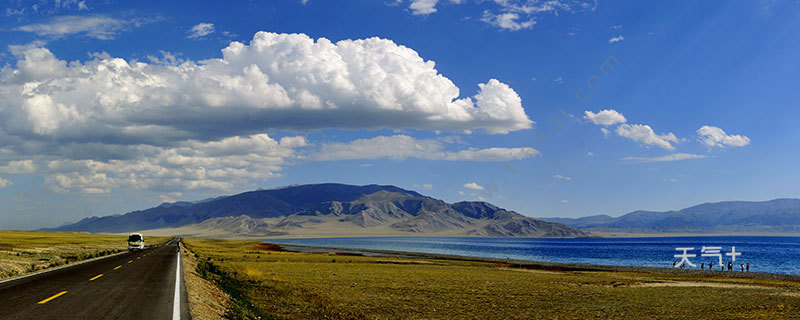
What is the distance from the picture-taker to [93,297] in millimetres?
19172

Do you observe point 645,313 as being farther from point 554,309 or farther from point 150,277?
point 150,277

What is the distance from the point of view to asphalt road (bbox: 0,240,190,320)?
620 inches

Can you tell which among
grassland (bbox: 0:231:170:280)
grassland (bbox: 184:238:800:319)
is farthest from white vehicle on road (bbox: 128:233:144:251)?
grassland (bbox: 184:238:800:319)

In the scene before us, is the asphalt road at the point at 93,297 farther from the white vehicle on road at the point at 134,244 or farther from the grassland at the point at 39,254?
the white vehicle on road at the point at 134,244

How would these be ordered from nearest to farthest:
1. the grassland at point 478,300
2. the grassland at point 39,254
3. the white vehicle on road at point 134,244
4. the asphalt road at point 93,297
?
1. the asphalt road at point 93,297
2. the grassland at point 478,300
3. the grassland at point 39,254
4. the white vehicle on road at point 134,244

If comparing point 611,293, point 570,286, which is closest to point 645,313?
point 611,293

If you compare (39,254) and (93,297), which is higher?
(93,297)

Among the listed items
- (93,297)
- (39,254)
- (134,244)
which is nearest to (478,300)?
(93,297)

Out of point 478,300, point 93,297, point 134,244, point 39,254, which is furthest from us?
point 134,244

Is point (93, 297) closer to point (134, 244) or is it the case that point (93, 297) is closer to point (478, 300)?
point (478, 300)

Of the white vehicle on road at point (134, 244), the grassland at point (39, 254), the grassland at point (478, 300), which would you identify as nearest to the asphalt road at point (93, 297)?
the grassland at point (478, 300)

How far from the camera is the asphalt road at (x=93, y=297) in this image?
1575 centimetres

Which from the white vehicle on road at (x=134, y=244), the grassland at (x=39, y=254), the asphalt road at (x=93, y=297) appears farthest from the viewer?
the white vehicle on road at (x=134, y=244)

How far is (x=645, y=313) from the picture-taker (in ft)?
85.6
